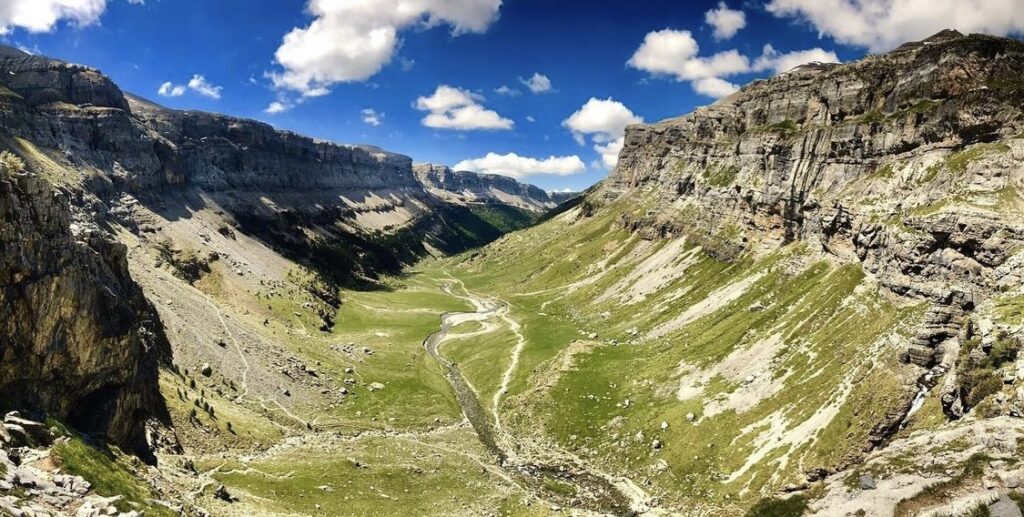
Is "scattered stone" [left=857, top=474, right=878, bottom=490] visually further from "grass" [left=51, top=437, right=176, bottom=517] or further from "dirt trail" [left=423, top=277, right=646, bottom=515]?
"grass" [left=51, top=437, right=176, bottom=517]

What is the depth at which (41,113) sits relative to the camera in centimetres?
16238

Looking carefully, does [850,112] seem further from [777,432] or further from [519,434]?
Result: [519,434]

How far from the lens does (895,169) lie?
107m

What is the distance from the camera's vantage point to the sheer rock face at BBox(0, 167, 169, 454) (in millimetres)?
44500

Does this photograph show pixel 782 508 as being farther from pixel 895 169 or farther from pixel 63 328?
pixel 895 169

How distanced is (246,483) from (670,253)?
148 meters

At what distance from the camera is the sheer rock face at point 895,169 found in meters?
75.2

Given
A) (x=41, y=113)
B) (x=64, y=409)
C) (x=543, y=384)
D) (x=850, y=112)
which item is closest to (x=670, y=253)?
(x=850, y=112)

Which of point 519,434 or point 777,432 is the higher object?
point 777,432

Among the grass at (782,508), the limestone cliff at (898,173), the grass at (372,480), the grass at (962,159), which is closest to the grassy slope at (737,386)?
the limestone cliff at (898,173)

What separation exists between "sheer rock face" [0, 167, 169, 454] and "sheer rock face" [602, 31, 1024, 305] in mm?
92607

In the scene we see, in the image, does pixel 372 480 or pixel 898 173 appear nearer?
pixel 372 480

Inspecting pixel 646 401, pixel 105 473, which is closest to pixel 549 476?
pixel 646 401

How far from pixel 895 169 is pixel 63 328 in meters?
128
